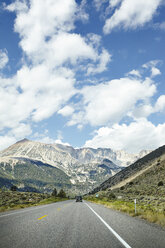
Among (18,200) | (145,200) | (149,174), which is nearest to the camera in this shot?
(145,200)

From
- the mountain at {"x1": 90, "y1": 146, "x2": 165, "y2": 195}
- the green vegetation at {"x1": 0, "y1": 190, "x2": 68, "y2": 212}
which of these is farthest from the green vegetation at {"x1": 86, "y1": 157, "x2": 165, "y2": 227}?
the green vegetation at {"x1": 0, "y1": 190, "x2": 68, "y2": 212}

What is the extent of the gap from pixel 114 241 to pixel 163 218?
625 cm

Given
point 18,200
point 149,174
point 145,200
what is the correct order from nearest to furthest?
point 145,200 → point 18,200 → point 149,174

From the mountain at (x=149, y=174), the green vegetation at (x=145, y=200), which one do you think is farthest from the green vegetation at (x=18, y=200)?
the mountain at (x=149, y=174)

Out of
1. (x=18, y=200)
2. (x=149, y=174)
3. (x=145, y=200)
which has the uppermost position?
(x=149, y=174)

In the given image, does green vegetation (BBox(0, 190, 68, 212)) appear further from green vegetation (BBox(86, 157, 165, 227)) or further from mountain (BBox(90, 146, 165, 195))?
mountain (BBox(90, 146, 165, 195))

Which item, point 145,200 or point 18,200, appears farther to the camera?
point 18,200

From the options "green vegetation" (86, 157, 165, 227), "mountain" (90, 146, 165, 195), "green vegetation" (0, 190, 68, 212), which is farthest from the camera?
"mountain" (90, 146, 165, 195)

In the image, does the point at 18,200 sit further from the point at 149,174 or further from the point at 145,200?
the point at 149,174

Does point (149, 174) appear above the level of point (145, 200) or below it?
above

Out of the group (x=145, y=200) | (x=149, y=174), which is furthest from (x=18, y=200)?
(x=149, y=174)

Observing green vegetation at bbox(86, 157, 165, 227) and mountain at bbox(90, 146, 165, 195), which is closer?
green vegetation at bbox(86, 157, 165, 227)

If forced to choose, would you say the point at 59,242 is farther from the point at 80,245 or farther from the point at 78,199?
the point at 78,199

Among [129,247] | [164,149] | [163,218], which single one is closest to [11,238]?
[129,247]
